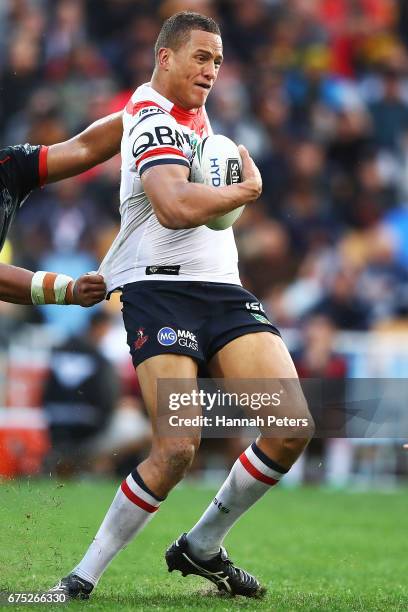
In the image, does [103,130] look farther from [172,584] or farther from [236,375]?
[172,584]

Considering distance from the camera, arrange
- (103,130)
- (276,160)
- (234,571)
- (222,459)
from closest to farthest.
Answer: (234,571)
(103,130)
(222,459)
(276,160)

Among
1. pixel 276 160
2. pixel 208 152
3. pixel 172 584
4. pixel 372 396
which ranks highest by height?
pixel 276 160

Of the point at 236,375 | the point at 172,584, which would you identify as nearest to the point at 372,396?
the point at 236,375

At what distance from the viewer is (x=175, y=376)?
5.42 meters

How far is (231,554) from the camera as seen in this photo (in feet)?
24.2

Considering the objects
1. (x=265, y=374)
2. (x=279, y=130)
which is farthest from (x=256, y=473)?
(x=279, y=130)

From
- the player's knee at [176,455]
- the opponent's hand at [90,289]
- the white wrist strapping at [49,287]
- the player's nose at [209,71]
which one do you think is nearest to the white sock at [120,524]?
the player's knee at [176,455]

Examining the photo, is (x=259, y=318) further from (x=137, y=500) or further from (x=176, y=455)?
(x=137, y=500)

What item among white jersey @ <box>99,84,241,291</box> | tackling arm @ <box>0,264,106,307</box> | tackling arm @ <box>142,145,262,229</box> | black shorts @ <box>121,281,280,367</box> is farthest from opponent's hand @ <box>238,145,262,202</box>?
tackling arm @ <box>0,264,106,307</box>

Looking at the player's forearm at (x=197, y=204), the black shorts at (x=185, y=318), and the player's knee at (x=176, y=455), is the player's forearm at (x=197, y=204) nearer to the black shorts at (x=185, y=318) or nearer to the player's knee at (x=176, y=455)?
the black shorts at (x=185, y=318)

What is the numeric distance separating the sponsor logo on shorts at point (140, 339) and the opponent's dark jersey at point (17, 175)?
109 centimetres

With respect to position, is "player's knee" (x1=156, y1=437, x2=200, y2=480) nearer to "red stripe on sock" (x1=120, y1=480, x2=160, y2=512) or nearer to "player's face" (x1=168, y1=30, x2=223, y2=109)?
"red stripe on sock" (x1=120, y1=480, x2=160, y2=512)

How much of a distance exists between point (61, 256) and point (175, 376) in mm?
7897

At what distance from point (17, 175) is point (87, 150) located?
0.39 meters
